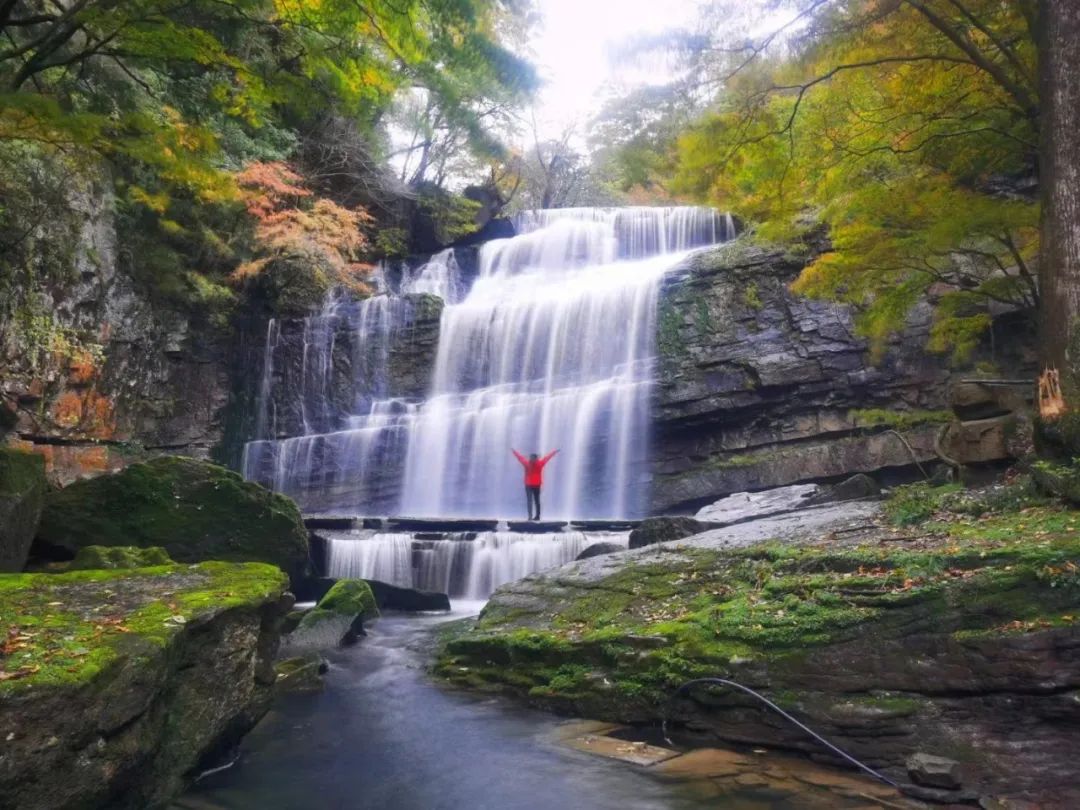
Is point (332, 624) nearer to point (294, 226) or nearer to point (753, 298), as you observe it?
point (753, 298)

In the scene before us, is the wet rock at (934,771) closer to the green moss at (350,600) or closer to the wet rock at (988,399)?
the wet rock at (988,399)

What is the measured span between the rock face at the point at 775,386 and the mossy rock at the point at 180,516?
28.4 feet

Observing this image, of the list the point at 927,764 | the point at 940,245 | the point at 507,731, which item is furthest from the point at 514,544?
the point at 927,764

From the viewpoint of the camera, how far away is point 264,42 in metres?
9.31

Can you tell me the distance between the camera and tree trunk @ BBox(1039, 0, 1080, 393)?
Answer: 6.45 metres

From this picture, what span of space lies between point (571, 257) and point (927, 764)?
66.8 ft

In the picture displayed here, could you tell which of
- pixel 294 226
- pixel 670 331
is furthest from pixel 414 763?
pixel 294 226

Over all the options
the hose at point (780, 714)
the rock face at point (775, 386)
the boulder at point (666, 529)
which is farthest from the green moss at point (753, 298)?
the hose at point (780, 714)

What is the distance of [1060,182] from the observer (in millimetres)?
6613

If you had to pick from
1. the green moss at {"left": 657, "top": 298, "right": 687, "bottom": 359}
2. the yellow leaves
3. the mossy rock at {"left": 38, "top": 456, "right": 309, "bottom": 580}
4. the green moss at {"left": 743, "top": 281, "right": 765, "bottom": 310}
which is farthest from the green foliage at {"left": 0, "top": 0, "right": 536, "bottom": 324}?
the green moss at {"left": 743, "top": 281, "right": 765, "bottom": 310}

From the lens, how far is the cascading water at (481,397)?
54.3 ft

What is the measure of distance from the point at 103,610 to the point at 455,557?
8207 mm

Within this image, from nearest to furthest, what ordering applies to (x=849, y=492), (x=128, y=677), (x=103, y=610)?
(x=128, y=677), (x=103, y=610), (x=849, y=492)

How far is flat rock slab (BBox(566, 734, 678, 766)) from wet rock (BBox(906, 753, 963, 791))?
1.38m
